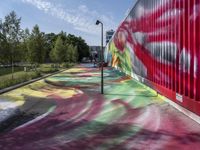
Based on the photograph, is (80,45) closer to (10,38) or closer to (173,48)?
(10,38)

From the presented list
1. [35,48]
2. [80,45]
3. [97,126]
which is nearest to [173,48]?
[97,126]

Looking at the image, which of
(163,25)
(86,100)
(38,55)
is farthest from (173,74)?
(38,55)

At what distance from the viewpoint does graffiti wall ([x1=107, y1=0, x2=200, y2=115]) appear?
10328 mm

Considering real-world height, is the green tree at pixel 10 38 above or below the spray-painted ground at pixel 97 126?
above

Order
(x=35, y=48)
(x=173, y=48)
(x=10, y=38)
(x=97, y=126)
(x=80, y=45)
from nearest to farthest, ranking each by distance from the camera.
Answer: (x=97, y=126) < (x=173, y=48) < (x=10, y=38) < (x=35, y=48) < (x=80, y=45)

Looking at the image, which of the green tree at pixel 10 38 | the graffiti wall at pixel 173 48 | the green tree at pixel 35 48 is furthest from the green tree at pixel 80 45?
the graffiti wall at pixel 173 48

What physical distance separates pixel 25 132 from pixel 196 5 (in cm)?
515

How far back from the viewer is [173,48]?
12.8m

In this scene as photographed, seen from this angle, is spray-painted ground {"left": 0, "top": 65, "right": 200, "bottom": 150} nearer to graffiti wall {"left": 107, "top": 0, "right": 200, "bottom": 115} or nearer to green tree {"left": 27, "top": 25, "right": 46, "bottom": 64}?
graffiti wall {"left": 107, "top": 0, "right": 200, "bottom": 115}

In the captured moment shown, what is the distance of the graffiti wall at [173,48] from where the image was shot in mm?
10328

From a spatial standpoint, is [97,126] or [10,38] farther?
[10,38]

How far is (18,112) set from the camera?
45.6ft

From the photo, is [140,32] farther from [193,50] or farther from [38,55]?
[38,55]

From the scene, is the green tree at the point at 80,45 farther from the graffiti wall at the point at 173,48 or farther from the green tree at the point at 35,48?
the graffiti wall at the point at 173,48
